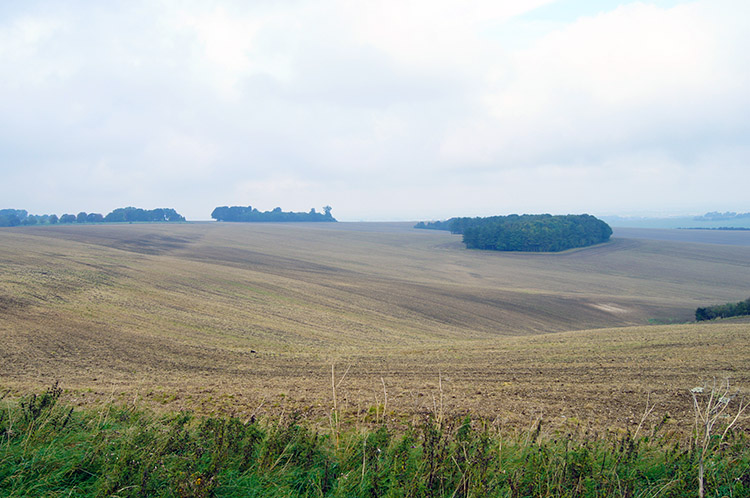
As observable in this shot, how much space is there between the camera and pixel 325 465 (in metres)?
4.11

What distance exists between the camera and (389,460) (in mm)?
4168

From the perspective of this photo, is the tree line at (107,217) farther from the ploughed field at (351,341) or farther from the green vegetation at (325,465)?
the green vegetation at (325,465)

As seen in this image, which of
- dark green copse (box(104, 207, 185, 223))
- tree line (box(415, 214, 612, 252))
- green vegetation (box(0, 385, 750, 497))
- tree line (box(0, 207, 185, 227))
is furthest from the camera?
dark green copse (box(104, 207, 185, 223))

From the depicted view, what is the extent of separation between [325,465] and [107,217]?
149 m

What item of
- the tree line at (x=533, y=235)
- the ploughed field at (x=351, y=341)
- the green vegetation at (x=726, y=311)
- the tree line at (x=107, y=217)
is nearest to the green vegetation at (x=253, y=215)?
the tree line at (x=107, y=217)

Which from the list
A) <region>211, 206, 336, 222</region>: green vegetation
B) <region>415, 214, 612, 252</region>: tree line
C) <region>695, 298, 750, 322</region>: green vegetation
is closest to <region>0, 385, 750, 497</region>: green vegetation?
<region>695, 298, 750, 322</region>: green vegetation

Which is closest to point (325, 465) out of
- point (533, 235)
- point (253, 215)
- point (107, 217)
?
point (533, 235)

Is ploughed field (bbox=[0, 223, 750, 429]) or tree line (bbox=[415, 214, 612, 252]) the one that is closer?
ploughed field (bbox=[0, 223, 750, 429])

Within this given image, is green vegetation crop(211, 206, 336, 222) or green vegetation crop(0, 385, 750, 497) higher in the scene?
green vegetation crop(211, 206, 336, 222)

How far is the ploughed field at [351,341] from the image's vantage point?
805cm

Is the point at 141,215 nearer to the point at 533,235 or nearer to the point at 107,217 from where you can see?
the point at 107,217

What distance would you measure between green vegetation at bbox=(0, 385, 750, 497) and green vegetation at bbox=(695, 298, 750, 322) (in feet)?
84.6

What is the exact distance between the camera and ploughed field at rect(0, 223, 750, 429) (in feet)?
26.4

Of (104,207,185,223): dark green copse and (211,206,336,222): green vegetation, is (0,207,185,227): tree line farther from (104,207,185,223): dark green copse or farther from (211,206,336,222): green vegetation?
(211,206,336,222): green vegetation
